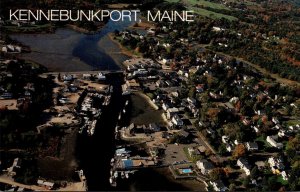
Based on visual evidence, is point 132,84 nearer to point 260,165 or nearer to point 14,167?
point 260,165

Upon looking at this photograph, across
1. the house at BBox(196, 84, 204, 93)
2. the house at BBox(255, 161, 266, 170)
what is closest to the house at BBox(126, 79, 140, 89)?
the house at BBox(196, 84, 204, 93)

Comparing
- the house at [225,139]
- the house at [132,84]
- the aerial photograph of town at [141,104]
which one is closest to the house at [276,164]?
the aerial photograph of town at [141,104]

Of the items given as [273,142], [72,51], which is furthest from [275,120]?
[72,51]

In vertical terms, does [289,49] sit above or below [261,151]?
above

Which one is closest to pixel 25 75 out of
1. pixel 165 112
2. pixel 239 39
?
pixel 165 112

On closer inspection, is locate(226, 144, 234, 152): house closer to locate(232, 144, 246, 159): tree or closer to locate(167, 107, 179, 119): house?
locate(232, 144, 246, 159): tree

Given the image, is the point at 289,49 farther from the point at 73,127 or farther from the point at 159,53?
the point at 73,127

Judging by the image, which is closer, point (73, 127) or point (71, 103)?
point (73, 127)
